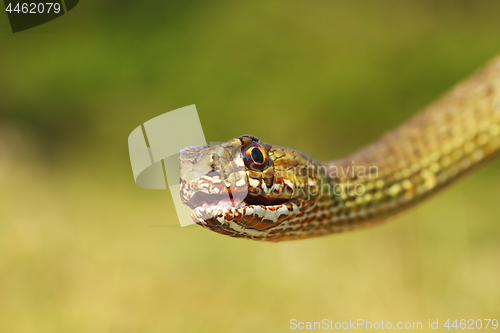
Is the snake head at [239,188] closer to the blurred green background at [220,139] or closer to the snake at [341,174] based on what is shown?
the snake at [341,174]

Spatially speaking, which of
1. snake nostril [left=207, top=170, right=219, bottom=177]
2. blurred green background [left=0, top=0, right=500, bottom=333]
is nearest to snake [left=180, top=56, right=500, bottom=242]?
snake nostril [left=207, top=170, right=219, bottom=177]

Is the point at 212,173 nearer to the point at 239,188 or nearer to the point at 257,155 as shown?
the point at 239,188

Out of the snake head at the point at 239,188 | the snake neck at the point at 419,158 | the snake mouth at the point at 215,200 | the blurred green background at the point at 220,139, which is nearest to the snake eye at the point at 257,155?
the snake head at the point at 239,188

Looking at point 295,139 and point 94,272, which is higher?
point 295,139

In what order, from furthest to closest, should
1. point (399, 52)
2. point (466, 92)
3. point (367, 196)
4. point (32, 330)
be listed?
point (399, 52) < point (32, 330) < point (466, 92) < point (367, 196)

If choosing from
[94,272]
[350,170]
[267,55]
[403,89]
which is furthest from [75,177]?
[403,89]

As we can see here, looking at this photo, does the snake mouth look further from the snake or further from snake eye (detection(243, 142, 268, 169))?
snake eye (detection(243, 142, 268, 169))

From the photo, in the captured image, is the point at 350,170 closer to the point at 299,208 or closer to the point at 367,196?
the point at 367,196
